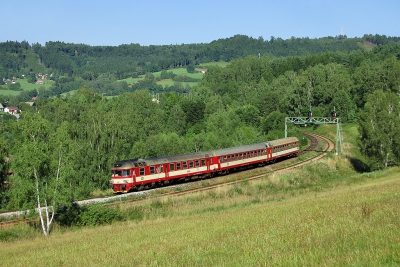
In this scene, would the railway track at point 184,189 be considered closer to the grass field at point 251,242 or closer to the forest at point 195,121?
the forest at point 195,121

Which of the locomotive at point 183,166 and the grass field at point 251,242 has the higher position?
the grass field at point 251,242

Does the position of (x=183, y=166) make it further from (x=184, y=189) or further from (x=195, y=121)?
(x=195, y=121)

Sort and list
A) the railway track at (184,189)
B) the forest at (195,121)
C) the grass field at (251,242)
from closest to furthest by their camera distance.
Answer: the grass field at (251,242) < the forest at (195,121) < the railway track at (184,189)

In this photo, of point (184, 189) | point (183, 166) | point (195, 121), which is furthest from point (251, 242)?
point (195, 121)

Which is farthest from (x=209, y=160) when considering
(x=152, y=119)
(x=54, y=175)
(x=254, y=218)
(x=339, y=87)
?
(x=339, y=87)

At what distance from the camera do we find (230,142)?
88.9 meters

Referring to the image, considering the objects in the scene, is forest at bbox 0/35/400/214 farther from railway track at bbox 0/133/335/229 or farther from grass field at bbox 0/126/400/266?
grass field at bbox 0/126/400/266

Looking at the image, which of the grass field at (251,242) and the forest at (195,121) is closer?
the grass field at (251,242)

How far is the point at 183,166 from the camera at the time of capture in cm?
4666

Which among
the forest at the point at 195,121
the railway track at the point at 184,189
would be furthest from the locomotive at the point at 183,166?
the forest at the point at 195,121

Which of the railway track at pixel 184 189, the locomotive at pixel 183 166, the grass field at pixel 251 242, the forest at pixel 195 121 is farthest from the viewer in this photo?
the locomotive at pixel 183 166

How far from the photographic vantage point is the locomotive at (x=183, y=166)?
4275 cm

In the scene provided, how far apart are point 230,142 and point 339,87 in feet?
162

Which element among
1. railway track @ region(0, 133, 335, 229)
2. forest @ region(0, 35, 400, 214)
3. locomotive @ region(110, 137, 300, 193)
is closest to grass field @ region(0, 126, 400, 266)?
railway track @ region(0, 133, 335, 229)
